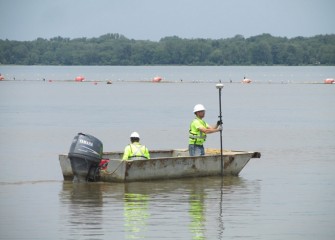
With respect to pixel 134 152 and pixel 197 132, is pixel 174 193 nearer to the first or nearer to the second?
pixel 134 152

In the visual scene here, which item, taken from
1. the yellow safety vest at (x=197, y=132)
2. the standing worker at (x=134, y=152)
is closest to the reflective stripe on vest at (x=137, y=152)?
the standing worker at (x=134, y=152)

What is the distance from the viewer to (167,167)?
2133cm

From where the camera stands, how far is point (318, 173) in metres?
24.6

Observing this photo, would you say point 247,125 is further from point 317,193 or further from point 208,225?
point 208,225

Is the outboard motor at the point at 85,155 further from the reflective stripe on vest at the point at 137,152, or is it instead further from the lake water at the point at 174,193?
the reflective stripe on vest at the point at 137,152

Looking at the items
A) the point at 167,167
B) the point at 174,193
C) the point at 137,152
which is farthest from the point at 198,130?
the point at 174,193

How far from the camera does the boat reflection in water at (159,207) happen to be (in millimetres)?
16062

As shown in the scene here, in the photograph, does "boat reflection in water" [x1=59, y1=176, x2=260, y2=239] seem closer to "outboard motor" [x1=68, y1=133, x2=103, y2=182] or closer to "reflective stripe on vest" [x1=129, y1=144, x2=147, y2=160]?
"outboard motor" [x1=68, y1=133, x2=103, y2=182]

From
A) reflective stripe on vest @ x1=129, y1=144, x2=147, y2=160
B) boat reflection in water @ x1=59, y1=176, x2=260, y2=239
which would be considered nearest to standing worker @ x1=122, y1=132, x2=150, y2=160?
reflective stripe on vest @ x1=129, y1=144, x2=147, y2=160

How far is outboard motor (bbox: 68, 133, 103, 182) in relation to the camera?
66.2 feet

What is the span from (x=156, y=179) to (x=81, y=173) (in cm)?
158

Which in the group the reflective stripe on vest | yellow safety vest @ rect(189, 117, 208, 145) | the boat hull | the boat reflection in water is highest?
yellow safety vest @ rect(189, 117, 208, 145)

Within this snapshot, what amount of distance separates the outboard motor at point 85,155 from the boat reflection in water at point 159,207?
322 millimetres

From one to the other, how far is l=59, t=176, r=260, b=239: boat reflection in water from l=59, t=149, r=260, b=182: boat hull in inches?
5.5
